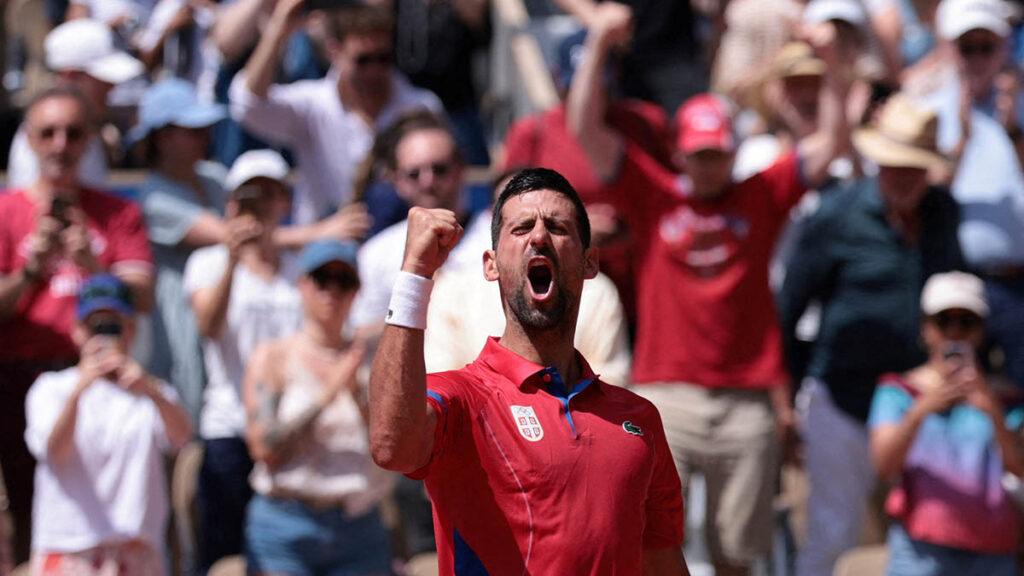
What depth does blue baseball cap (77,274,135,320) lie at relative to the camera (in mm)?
6199

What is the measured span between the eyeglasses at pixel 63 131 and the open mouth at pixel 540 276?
391 centimetres

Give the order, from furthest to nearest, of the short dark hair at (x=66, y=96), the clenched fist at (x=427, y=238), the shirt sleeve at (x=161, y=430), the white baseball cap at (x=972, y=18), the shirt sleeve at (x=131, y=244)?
1. the white baseball cap at (x=972, y=18)
2. the short dark hair at (x=66, y=96)
3. the shirt sleeve at (x=131, y=244)
4. the shirt sleeve at (x=161, y=430)
5. the clenched fist at (x=427, y=238)

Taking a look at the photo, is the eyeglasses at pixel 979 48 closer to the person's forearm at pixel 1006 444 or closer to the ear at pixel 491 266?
the person's forearm at pixel 1006 444

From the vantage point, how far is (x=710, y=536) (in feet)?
22.4

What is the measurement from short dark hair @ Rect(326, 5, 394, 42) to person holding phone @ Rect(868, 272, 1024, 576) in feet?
10.1

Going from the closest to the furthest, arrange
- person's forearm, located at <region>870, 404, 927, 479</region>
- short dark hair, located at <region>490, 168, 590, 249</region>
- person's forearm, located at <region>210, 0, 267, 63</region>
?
short dark hair, located at <region>490, 168, 590, 249</region> < person's forearm, located at <region>870, 404, 927, 479</region> < person's forearm, located at <region>210, 0, 267, 63</region>

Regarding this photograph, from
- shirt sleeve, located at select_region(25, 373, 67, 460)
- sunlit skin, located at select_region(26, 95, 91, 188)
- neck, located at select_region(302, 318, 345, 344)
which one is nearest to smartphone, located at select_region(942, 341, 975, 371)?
neck, located at select_region(302, 318, 345, 344)

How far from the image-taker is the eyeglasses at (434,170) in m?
6.76

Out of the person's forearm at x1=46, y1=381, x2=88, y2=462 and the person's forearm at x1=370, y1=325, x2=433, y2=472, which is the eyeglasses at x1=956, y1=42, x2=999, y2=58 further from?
the person's forearm at x1=370, y1=325, x2=433, y2=472

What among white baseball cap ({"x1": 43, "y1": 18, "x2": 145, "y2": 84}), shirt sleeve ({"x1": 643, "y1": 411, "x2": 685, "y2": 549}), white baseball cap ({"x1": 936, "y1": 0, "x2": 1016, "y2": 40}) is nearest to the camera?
shirt sleeve ({"x1": 643, "y1": 411, "x2": 685, "y2": 549})

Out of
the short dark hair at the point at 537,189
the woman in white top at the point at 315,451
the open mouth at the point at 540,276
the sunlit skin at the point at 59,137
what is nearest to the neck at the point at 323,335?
the woman in white top at the point at 315,451

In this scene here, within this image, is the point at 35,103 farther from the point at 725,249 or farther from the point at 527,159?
the point at 725,249

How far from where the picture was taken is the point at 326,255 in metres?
6.54

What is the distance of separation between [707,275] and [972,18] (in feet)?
7.35
